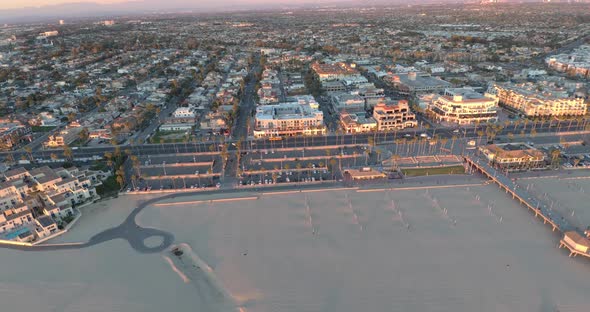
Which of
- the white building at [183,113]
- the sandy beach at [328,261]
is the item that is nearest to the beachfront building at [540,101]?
the sandy beach at [328,261]

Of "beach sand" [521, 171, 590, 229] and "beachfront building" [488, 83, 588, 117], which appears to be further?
A: "beachfront building" [488, 83, 588, 117]

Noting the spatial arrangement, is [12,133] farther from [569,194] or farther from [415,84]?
[415,84]

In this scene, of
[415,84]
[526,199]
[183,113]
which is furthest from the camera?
[415,84]

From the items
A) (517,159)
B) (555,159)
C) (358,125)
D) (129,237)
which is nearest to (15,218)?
(129,237)

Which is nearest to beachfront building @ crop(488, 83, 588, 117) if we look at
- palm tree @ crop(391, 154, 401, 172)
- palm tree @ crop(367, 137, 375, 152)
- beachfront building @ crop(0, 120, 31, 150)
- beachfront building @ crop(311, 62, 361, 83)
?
palm tree @ crop(367, 137, 375, 152)

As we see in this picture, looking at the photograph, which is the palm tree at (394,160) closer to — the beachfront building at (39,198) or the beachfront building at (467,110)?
the beachfront building at (467,110)

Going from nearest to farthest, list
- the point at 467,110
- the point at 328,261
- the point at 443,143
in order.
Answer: the point at 328,261 → the point at 443,143 → the point at 467,110

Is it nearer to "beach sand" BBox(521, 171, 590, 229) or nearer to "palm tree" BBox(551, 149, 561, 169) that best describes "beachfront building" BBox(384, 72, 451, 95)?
"palm tree" BBox(551, 149, 561, 169)
